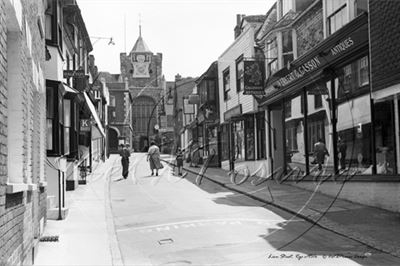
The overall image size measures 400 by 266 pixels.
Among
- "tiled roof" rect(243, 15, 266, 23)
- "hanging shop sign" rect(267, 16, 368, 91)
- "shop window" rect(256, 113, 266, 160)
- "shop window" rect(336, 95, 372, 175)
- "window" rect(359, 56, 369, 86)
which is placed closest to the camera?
"hanging shop sign" rect(267, 16, 368, 91)

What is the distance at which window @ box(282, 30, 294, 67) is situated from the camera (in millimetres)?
20033

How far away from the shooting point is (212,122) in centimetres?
3231

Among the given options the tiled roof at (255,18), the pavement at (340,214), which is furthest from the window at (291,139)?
the tiled roof at (255,18)

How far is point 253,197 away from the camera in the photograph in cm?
1627

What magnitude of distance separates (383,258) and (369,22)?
624 centimetres

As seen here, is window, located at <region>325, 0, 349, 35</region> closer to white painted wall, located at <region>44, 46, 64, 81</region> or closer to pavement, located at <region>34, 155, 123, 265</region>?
white painted wall, located at <region>44, 46, 64, 81</region>

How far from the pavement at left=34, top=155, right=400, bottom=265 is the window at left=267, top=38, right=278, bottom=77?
18.4 feet

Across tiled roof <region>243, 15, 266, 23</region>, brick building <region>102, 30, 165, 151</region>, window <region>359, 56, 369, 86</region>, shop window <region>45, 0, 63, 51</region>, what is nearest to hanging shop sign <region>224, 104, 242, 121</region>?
tiled roof <region>243, 15, 266, 23</region>

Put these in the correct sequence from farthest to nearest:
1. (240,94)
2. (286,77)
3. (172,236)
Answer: (240,94) → (286,77) → (172,236)

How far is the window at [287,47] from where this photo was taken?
20033mm

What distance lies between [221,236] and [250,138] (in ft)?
50.3

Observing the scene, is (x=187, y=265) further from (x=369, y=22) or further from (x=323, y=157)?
(x=323, y=157)

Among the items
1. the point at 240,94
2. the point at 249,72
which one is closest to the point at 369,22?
the point at 249,72

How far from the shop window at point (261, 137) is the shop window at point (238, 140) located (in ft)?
6.85
